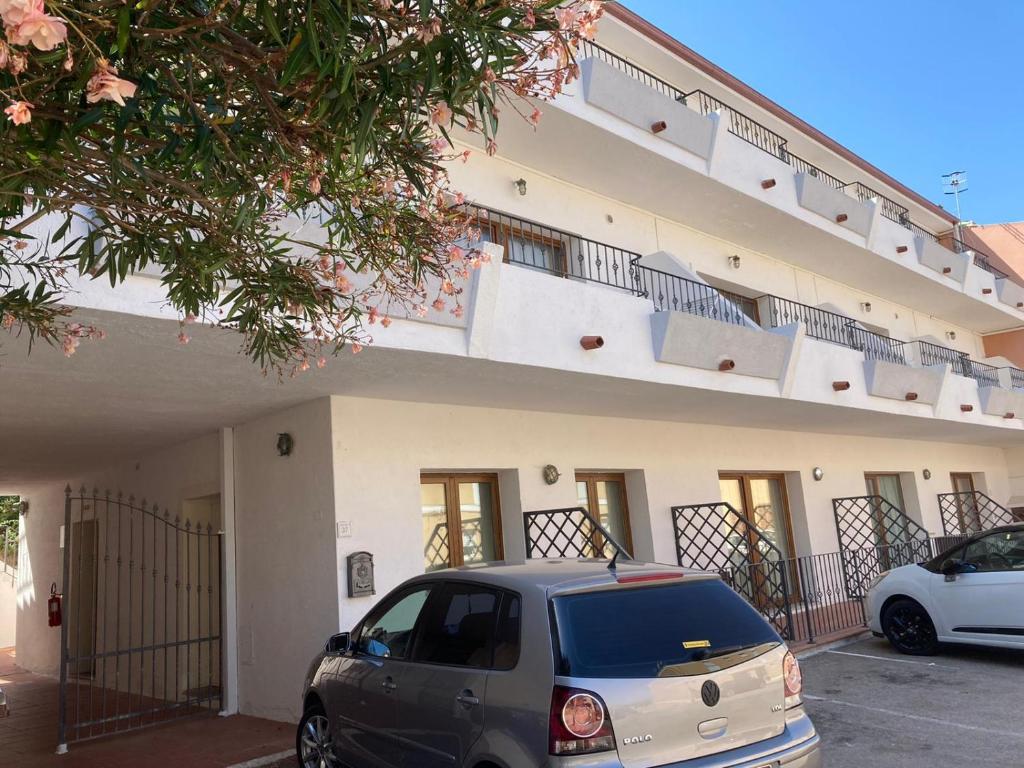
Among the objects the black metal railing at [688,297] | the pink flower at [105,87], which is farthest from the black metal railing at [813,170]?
the pink flower at [105,87]

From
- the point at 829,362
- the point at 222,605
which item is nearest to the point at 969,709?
the point at 829,362

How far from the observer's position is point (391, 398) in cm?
825

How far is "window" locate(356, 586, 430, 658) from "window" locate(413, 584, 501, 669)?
0.57 ft

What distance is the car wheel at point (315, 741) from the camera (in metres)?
5.23

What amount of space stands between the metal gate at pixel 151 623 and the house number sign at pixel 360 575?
2.29m

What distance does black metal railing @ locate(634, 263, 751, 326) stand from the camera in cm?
989

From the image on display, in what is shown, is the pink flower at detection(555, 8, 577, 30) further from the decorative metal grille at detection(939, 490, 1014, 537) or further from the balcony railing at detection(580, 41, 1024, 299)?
the decorative metal grille at detection(939, 490, 1014, 537)

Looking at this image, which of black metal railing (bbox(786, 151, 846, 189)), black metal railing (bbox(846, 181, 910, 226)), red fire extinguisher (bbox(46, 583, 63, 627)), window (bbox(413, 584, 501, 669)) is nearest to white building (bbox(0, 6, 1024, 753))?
black metal railing (bbox(786, 151, 846, 189))

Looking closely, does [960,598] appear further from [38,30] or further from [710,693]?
[38,30]

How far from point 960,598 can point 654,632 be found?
6264 millimetres

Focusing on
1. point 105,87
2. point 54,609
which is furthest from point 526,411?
point 54,609

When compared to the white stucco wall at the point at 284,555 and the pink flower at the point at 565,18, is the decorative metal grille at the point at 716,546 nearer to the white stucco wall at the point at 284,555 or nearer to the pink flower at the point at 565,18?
the white stucco wall at the point at 284,555

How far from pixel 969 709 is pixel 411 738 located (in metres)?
5.09

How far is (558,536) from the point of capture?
955 centimetres
